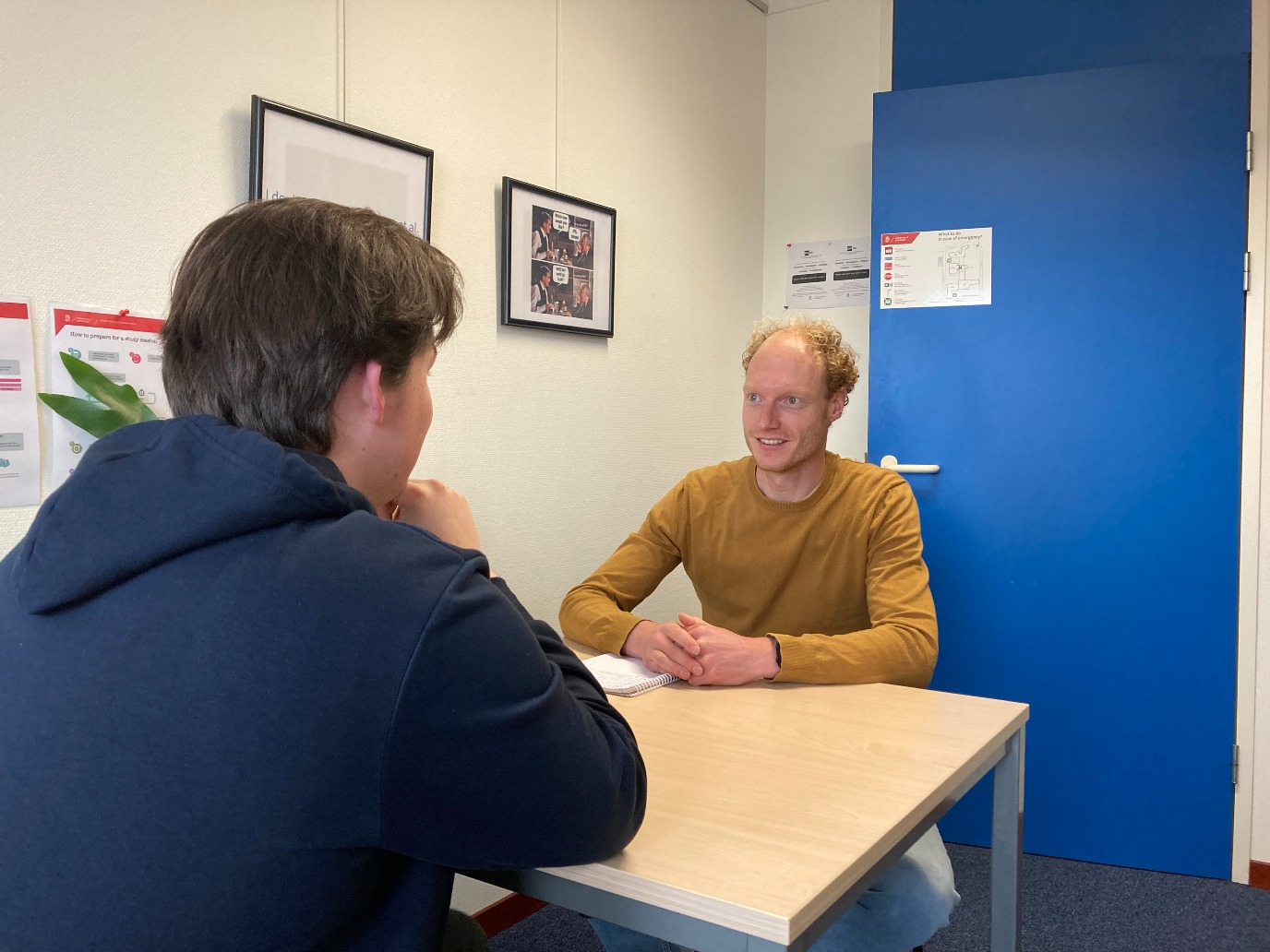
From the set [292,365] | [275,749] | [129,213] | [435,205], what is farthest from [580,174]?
[275,749]

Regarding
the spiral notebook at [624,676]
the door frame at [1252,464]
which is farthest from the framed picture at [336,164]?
the door frame at [1252,464]

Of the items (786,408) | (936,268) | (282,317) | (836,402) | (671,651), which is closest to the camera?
(282,317)

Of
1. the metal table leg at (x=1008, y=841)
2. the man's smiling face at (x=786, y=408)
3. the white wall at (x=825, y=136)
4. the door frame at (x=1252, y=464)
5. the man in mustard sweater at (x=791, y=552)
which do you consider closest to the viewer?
the metal table leg at (x=1008, y=841)

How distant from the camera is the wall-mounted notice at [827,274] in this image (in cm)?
325

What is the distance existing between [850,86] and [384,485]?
2.83 meters

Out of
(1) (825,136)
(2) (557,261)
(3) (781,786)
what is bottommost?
(3) (781,786)

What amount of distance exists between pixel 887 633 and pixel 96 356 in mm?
1334

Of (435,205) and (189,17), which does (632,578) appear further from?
(189,17)

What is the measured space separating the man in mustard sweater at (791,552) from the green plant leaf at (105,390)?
2.57ft

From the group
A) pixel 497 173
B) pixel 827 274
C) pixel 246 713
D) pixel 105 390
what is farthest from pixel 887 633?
pixel 827 274

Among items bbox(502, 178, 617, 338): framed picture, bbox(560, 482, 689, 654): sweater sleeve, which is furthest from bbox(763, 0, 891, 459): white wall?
bbox(560, 482, 689, 654): sweater sleeve

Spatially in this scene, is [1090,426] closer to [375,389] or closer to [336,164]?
[336,164]

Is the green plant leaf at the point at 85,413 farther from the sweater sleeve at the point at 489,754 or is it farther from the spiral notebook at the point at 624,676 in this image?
the sweater sleeve at the point at 489,754

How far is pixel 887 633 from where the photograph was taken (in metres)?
1.60
